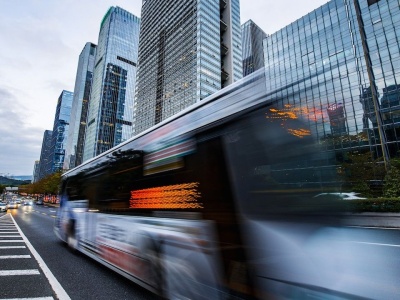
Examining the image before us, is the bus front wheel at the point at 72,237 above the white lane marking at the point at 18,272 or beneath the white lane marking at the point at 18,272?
above

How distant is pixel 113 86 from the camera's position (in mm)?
141000

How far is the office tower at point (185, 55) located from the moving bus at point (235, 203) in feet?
296

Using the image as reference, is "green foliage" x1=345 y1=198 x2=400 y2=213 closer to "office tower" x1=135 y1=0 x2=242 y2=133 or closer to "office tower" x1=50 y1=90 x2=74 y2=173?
"office tower" x1=135 y1=0 x2=242 y2=133

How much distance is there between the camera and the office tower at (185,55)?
323 ft

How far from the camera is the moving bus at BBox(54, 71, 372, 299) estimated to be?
253cm

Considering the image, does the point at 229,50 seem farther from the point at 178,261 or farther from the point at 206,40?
the point at 178,261

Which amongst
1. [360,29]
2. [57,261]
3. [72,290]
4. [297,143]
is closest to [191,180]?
[297,143]

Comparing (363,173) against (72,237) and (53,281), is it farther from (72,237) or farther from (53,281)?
(53,281)

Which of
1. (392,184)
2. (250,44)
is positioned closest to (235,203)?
(392,184)

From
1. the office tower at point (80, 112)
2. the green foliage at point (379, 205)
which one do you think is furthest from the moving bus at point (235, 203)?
the office tower at point (80, 112)

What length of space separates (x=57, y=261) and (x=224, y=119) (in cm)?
682

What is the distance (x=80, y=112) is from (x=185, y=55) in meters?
94.4

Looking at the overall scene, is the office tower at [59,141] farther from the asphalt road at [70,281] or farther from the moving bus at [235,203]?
the moving bus at [235,203]

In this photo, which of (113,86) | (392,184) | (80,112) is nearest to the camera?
(392,184)
